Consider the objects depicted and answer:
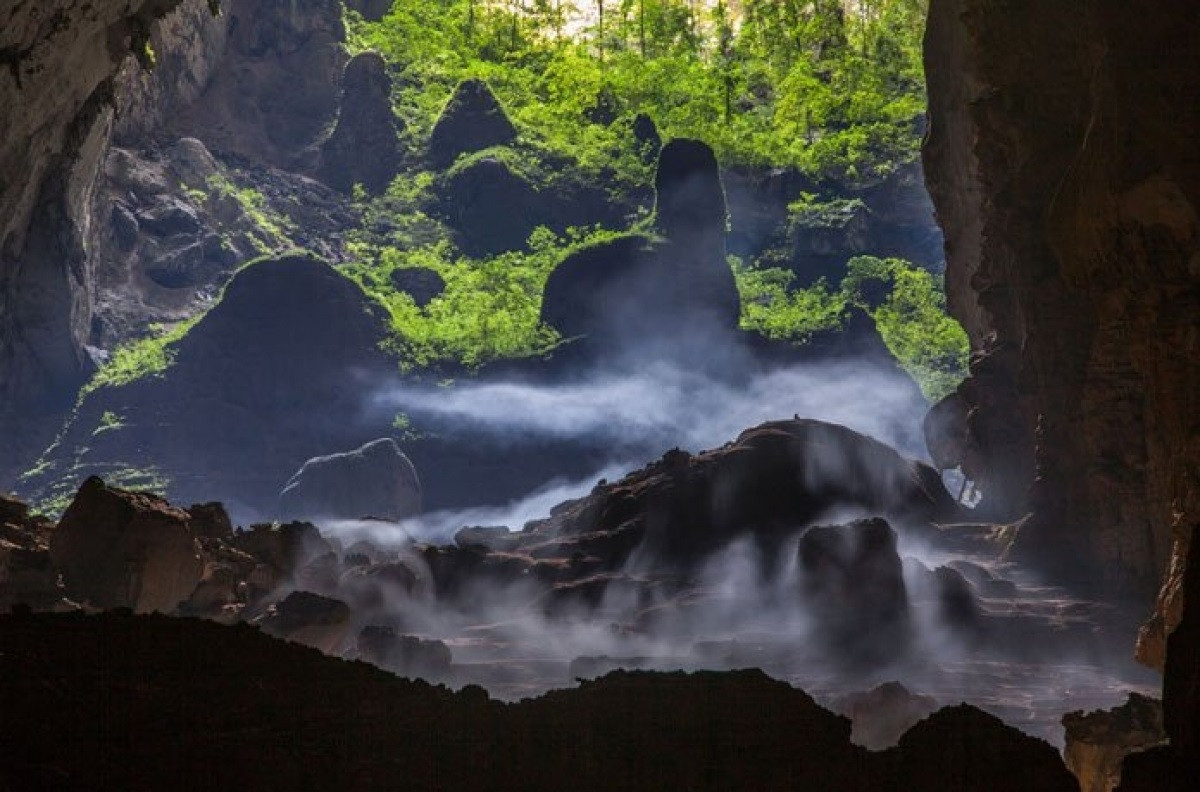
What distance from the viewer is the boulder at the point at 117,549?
20312mm

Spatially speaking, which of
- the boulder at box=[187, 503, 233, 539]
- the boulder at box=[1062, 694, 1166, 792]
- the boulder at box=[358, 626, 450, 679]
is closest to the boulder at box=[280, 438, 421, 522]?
the boulder at box=[187, 503, 233, 539]

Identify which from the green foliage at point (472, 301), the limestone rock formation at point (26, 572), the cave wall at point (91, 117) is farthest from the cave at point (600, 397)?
the green foliage at point (472, 301)

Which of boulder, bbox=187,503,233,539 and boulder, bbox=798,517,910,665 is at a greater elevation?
boulder, bbox=187,503,233,539

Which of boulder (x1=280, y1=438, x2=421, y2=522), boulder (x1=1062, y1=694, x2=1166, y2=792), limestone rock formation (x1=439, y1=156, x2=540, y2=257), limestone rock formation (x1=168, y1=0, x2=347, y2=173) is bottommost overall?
boulder (x1=1062, y1=694, x2=1166, y2=792)

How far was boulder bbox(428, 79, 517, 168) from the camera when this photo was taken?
271 ft

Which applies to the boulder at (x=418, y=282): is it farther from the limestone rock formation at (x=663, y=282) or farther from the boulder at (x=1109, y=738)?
the boulder at (x=1109, y=738)

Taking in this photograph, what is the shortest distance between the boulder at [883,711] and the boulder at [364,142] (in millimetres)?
69531

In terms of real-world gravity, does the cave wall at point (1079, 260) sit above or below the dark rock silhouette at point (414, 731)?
above

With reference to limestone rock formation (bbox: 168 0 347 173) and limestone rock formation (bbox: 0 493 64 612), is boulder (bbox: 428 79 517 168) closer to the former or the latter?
limestone rock formation (bbox: 168 0 347 173)

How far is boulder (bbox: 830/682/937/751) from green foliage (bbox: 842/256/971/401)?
183 ft

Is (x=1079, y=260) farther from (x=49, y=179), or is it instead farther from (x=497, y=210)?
(x=497, y=210)

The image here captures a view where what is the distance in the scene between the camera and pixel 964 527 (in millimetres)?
37875

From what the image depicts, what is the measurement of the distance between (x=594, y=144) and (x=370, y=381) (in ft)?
97.0

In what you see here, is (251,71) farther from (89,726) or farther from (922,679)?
(89,726)
